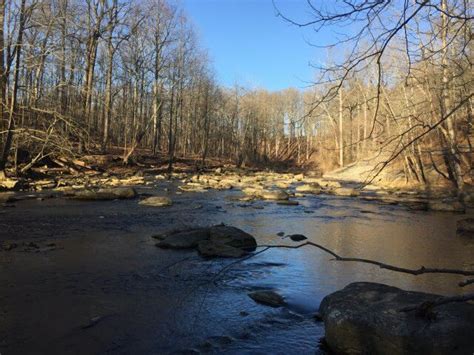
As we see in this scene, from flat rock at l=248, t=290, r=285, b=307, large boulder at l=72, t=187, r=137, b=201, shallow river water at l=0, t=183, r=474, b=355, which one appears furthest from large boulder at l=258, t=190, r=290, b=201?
flat rock at l=248, t=290, r=285, b=307

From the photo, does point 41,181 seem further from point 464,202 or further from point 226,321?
point 464,202

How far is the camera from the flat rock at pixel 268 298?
5.43m

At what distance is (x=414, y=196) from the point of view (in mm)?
20406

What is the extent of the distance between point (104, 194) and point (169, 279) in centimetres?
970

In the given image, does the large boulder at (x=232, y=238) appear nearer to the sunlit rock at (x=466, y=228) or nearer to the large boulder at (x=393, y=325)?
the large boulder at (x=393, y=325)

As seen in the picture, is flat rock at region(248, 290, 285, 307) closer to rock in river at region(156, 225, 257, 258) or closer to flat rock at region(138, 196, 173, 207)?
rock in river at region(156, 225, 257, 258)

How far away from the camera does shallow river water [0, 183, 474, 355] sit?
14.1ft

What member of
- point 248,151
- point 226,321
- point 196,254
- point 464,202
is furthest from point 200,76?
point 226,321

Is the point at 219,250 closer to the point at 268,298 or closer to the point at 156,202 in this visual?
the point at 268,298

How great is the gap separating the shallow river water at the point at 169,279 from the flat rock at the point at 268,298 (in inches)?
4.1

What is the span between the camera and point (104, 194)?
15.2m

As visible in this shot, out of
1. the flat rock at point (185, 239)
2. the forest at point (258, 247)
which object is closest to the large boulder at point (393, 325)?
the forest at point (258, 247)

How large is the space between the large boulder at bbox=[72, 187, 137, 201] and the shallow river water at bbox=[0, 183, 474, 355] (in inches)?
81.3

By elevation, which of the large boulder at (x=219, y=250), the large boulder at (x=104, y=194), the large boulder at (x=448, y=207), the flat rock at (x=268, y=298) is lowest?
the flat rock at (x=268, y=298)
